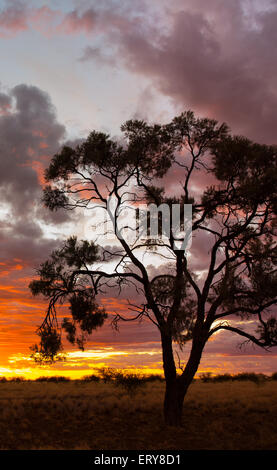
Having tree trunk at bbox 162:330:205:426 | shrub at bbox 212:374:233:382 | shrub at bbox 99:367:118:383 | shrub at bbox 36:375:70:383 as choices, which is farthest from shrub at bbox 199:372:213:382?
tree trunk at bbox 162:330:205:426

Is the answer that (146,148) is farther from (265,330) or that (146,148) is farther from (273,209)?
(265,330)

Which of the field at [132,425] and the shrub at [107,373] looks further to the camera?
the shrub at [107,373]

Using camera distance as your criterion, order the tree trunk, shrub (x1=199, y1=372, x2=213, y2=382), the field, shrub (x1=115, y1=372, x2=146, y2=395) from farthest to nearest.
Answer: shrub (x1=199, y1=372, x2=213, y2=382)
shrub (x1=115, y1=372, x2=146, y2=395)
the tree trunk
the field

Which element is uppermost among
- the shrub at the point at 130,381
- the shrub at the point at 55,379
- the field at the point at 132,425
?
the shrub at the point at 130,381

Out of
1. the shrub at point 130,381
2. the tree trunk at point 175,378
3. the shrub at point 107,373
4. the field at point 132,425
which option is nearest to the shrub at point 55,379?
the shrub at point 107,373

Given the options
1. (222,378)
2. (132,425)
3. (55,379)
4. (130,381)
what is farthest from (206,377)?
(132,425)

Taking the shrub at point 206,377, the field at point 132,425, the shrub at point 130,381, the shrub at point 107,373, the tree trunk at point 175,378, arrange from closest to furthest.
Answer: the field at point 132,425
the tree trunk at point 175,378
the shrub at point 130,381
the shrub at point 107,373
the shrub at point 206,377

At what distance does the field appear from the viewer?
16.4 m

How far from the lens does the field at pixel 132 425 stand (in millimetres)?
16422

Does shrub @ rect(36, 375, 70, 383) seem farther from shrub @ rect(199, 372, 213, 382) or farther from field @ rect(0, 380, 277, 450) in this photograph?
field @ rect(0, 380, 277, 450)

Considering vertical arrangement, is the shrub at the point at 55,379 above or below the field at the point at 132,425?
below

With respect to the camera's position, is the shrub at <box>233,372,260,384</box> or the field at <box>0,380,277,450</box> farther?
the shrub at <box>233,372,260,384</box>

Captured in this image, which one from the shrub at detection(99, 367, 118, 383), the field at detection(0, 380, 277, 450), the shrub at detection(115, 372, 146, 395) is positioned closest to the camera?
the field at detection(0, 380, 277, 450)

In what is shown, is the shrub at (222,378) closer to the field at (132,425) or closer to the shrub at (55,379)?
the shrub at (55,379)
